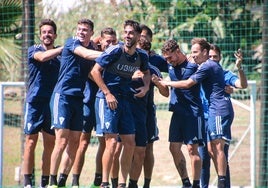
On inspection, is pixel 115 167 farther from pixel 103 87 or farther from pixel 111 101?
pixel 103 87

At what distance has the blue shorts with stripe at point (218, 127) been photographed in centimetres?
1367

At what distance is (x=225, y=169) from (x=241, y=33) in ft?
18.8

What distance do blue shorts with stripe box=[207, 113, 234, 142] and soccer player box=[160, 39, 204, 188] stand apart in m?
0.15

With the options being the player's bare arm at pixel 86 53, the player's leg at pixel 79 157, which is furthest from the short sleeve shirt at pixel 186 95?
the player's bare arm at pixel 86 53

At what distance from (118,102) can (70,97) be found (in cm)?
71

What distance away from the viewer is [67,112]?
1301 centimetres

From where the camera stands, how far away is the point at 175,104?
45.2ft

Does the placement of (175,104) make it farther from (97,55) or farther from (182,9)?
(182,9)

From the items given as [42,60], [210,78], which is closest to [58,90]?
[42,60]

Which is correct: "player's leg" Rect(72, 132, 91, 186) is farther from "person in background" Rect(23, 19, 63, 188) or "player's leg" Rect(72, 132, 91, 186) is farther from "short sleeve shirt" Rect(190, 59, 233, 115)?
"short sleeve shirt" Rect(190, 59, 233, 115)

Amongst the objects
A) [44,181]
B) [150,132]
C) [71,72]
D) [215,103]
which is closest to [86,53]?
[71,72]

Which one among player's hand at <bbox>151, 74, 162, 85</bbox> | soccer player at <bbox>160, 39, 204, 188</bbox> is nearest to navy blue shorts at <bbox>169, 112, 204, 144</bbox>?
soccer player at <bbox>160, 39, 204, 188</bbox>

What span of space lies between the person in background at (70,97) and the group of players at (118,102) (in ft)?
0.04

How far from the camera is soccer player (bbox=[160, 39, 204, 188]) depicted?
1362 cm
